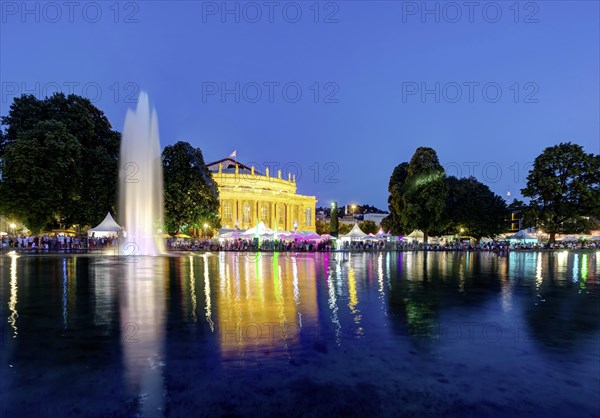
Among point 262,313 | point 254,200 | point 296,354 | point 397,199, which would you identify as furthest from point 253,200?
point 296,354

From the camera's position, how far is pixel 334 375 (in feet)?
21.2

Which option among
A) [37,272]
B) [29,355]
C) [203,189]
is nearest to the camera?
[29,355]

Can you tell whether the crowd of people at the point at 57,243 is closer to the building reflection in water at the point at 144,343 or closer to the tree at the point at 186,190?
the tree at the point at 186,190

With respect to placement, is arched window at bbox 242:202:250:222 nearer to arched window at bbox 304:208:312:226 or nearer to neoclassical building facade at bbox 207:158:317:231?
neoclassical building facade at bbox 207:158:317:231

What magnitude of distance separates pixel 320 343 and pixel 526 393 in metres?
3.63

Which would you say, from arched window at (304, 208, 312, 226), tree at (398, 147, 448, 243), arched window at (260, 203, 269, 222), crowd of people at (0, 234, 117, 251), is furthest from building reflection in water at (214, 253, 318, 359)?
arched window at (304, 208, 312, 226)

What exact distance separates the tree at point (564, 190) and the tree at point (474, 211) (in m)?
8.28

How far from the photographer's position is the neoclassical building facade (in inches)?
3255

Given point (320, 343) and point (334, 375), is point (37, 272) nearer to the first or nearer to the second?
point (320, 343)

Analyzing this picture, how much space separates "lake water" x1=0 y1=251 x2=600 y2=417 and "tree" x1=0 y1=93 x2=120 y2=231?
27.1m

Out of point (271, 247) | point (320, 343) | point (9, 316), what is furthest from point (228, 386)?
point (271, 247)

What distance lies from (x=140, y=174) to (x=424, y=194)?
1455 inches

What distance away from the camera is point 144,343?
820 cm

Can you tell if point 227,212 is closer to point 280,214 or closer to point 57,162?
point 280,214
